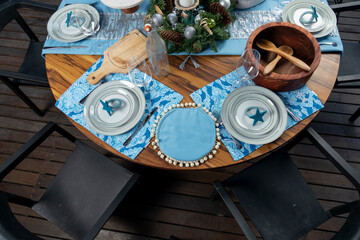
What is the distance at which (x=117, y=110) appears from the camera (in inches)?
46.2

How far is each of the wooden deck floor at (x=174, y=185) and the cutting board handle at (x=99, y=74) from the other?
91 centimetres

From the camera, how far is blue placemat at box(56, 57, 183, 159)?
1120 mm

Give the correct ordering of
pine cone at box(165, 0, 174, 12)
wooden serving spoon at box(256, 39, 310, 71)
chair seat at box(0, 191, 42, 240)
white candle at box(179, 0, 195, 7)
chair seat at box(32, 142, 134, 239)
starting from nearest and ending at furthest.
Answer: chair seat at box(0, 191, 42, 240) → wooden serving spoon at box(256, 39, 310, 71) → white candle at box(179, 0, 195, 7) → pine cone at box(165, 0, 174, 12) → chair seat at box(32, 142, 134, 239)

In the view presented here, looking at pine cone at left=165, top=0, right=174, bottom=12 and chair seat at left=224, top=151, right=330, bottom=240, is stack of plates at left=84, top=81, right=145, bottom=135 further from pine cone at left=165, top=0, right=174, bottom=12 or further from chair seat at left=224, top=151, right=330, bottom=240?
chair seat at left=224, top=151, right=330, bottom=240

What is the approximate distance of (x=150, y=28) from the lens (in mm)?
1053

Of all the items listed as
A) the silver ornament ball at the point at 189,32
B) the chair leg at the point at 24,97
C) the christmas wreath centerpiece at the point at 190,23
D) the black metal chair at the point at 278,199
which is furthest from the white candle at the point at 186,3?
the chair leg at the point at 24,97

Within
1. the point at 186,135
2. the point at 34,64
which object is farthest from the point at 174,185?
the point at 34,64

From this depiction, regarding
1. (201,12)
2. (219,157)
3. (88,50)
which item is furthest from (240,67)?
(88,50)

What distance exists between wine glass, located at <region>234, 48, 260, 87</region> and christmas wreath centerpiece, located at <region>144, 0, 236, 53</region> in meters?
0.17

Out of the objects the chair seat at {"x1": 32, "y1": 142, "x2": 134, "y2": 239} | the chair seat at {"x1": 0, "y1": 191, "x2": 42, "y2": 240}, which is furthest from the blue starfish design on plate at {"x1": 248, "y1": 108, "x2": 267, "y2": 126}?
the chair seat at {"x1": 0, "y1": 191, "x2": 42, "y2": 240}

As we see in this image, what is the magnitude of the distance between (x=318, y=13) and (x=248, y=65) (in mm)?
594

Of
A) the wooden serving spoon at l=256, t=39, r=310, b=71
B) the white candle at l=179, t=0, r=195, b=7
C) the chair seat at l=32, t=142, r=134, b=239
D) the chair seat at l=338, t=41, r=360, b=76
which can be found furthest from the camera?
the chair seat at l=338, t=41, r=360, b=76

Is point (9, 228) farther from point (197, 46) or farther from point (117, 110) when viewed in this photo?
point (197, 46)

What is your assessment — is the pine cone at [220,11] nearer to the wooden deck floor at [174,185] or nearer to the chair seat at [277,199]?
the chair seat at [277,199]
